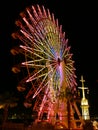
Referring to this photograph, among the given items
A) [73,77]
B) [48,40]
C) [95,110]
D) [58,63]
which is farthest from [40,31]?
[95,110]

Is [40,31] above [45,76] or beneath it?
above

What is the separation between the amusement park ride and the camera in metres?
28.4

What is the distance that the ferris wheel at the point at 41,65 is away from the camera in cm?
2856

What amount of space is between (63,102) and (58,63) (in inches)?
156

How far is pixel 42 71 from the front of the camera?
3005 centimetres

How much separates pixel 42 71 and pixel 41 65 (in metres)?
0.64

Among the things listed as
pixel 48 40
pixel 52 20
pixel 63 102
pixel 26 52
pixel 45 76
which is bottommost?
pixel 63 102

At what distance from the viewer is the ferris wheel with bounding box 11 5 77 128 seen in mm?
28562

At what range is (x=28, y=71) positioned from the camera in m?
28.4

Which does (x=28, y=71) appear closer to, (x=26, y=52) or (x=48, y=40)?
(x=26, y=52)

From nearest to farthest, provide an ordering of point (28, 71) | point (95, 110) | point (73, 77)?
point (28, 71)
point (73, 77)
point (95, 110)

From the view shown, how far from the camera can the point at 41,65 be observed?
29.8 meters

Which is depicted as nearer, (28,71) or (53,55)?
(28,71)

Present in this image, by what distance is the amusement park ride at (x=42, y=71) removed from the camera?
93.2 feet
